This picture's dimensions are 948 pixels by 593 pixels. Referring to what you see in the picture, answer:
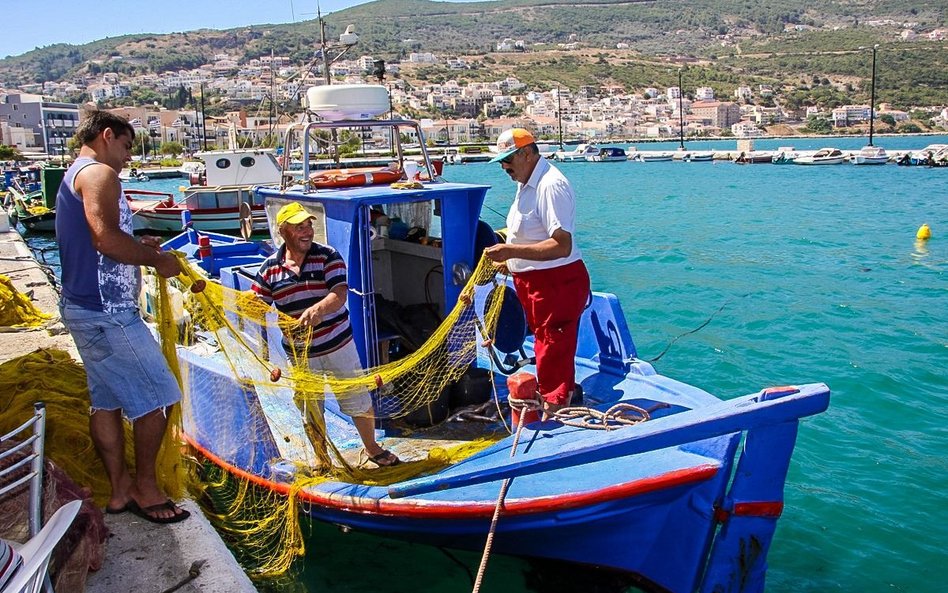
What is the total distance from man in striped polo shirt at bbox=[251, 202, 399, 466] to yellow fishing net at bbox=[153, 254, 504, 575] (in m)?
0.05

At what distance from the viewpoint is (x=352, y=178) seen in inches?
264

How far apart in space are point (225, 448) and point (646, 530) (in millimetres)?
3354

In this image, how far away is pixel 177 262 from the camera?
443 centimetres

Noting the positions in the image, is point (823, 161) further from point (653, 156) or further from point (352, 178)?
point (352, 178)

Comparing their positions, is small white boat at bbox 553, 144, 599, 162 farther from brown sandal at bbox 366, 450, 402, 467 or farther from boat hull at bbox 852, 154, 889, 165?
brown sandal at bbox 366, 450, 402, 467

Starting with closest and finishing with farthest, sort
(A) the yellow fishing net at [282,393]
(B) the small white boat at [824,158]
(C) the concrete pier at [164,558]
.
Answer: (C) the concrete pier at [164,558] → (A) the yellow fishing net at [282,393] → (B) the small white boat at [824,158]

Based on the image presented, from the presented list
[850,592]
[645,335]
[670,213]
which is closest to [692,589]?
[850,592]

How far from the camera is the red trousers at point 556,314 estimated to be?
548 cm

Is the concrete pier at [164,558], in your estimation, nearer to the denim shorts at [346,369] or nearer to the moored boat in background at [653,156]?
the denim shorts at [346,369]

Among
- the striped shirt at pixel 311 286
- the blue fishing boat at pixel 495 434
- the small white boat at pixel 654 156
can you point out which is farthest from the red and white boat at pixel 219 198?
the small white boat at pixel 654 156

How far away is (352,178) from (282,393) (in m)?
1.91

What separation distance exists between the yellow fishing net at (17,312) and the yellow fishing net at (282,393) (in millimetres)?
3741

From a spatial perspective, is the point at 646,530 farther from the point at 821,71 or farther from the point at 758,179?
the point at 821,71

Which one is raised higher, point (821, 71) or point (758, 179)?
point (821, 71)
